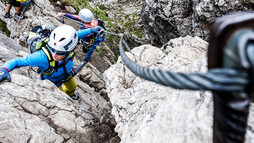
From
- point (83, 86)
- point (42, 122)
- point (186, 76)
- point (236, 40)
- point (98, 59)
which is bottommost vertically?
point (98, 59)

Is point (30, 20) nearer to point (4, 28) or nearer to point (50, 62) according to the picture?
point (4, 28)

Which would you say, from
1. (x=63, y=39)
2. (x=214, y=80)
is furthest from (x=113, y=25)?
(x=214, y=80)

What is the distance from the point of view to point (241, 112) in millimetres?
1337

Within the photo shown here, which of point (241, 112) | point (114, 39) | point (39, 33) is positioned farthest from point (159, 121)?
point (114, 39)

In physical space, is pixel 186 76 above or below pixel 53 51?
above

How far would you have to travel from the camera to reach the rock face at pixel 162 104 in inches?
99.9

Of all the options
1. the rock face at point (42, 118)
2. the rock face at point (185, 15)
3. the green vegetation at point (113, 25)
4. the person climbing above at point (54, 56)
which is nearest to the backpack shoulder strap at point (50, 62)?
the person climbing above at point (54, 56)

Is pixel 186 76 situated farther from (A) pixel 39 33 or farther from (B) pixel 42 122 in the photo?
(A) pixel 39 33

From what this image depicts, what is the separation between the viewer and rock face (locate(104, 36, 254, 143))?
8.32ft

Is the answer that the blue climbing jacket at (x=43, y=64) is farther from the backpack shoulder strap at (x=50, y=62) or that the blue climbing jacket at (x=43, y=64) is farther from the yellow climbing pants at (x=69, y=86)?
the yellow climbing pants at (x=69, y=86)

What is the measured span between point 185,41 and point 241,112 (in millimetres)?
6297

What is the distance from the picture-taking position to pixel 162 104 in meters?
3.58

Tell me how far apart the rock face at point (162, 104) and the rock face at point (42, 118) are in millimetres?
1148

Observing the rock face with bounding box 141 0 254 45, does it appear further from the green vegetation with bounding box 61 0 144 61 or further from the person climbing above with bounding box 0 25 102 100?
the person climbing above with bounding box 0 25 102 100
